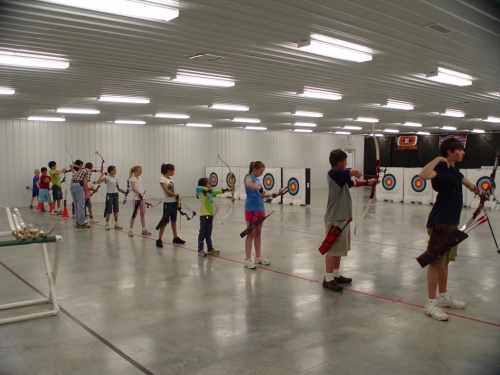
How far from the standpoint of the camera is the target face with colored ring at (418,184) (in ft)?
48.6

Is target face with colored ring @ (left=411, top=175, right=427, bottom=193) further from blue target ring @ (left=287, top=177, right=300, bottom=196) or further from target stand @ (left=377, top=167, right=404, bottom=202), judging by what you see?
blue target ring @ (left=287, top=177, right=300, bottom=196)

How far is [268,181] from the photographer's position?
53.5 feet

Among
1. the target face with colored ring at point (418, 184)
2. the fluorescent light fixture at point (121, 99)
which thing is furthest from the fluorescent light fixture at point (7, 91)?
the target face with colored ring at point (418, 184)

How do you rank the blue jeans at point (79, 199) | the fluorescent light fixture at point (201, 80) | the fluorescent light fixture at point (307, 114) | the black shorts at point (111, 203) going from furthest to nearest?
the fluorescent light fixture at point (307, 114)
the blue jeans at point (79, 199)
the black shorts at point (111, 203)
the fluorescent light fixture at point (201, 80)

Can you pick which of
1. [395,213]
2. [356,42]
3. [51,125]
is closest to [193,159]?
[51,125]

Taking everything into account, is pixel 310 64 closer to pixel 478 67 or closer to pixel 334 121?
pixel 478 67

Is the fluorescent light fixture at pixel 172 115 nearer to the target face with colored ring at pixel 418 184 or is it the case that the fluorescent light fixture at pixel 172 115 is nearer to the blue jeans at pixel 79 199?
the blue jeans at pixel 79 199

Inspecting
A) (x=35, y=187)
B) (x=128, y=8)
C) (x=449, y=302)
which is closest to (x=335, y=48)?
(x=128, y=8)

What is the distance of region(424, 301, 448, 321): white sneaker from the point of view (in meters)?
3.84

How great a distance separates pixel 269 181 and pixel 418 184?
5183 mm

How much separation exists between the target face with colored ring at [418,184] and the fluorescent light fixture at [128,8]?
485 inches

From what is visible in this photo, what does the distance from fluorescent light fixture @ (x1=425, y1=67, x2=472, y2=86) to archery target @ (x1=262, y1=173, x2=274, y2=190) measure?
8.31 meters

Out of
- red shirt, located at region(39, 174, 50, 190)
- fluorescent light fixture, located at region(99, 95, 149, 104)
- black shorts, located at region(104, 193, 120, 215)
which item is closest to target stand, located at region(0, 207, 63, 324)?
black shorts, located at region(104, 193, 120, 215)

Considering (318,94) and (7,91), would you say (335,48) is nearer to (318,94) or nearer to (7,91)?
(318,94)
